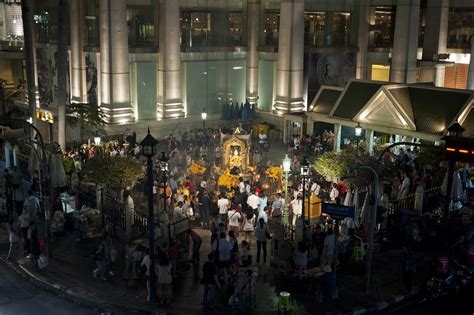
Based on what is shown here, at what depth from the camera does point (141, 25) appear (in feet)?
120

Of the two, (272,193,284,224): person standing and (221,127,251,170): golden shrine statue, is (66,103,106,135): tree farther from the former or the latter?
(272,193,284,224): person standing

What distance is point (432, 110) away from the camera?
26.9 m

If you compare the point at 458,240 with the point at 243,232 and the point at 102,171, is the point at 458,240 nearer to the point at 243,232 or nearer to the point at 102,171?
the point at 243,232

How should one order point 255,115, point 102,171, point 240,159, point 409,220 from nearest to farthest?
point 409,220 → point 102,171 → point 240,159 → point 255,115

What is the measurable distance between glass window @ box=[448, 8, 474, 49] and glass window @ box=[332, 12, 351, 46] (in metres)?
8.26

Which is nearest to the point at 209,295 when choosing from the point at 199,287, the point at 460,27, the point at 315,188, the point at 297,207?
the point at 199,287

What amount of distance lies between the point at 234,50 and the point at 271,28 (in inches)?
122

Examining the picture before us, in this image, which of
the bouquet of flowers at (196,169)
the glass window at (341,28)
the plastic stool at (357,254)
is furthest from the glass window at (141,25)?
the plastic stool at (357,254)

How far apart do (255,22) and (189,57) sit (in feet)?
20.1

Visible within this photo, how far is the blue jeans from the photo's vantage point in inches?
581

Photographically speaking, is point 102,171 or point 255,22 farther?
point 255,22

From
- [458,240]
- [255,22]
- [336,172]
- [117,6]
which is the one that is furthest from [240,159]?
[255,22]

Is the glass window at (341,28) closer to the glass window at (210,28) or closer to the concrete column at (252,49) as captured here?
the concrete column at (252,49)

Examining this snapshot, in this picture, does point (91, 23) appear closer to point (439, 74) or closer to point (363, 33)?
point (363, 33)
